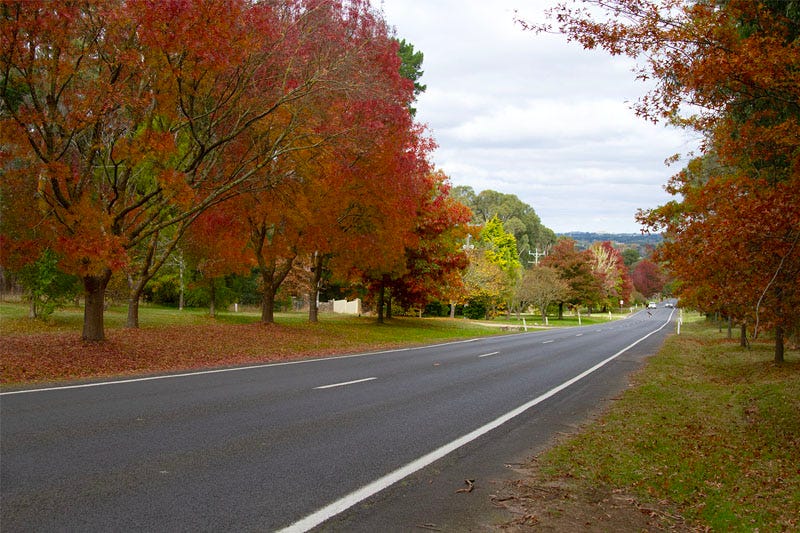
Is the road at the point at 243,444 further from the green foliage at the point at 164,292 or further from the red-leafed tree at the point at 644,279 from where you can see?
the red-leafed tree at the point at 644,279

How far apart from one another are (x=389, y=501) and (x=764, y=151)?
8.34m

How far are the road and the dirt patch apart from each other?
0.75 meters

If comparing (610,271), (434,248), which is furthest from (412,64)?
(610,271)

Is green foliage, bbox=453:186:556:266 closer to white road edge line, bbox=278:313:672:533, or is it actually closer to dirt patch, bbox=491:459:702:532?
white road edge line, bbox=278:313:672:533

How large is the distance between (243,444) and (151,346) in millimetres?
10596

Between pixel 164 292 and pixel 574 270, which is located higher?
pixel 574 270

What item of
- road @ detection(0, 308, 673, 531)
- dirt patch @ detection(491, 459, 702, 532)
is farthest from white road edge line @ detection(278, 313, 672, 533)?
dirt patch @ detection(491, 459, 702, 532)

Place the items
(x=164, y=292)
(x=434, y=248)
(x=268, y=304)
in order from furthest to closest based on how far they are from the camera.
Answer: (x=164, y=292)
(x=434, y=248)
(x=268, y=304)

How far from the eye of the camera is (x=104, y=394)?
951 cm

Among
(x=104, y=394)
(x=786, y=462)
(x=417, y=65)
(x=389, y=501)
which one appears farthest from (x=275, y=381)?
(x=417, y=65)

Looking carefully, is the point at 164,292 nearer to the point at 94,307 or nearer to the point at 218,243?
the point at 218,243

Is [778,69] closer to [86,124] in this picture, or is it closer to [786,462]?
[786,462]

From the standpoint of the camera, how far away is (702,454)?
7.11 meters

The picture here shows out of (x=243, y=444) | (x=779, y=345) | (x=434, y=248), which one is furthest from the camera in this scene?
(x=434, y=248)
